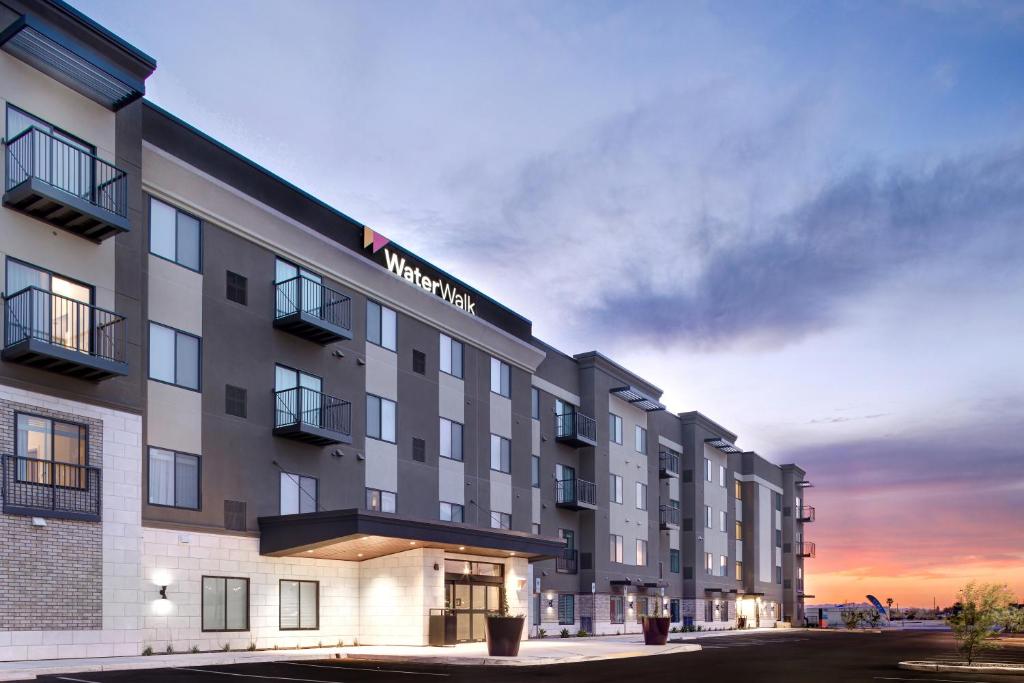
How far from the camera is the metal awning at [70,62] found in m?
23.4

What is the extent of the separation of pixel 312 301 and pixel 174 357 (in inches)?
245

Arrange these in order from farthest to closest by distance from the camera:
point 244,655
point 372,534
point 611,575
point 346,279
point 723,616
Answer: point 723,616 < point 611,575 < point 346,279 < point 372,534 < point 244,655

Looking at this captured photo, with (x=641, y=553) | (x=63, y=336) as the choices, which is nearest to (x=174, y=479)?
(x=63, y=336)

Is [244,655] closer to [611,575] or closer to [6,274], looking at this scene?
[6,274]

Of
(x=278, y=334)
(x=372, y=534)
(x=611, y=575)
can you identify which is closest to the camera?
(x=372, y=534)

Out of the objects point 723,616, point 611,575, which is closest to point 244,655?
point 611,575

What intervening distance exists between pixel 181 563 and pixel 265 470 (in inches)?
174

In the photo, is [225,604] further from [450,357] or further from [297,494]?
[450,357]

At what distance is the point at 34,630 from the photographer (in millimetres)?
22500

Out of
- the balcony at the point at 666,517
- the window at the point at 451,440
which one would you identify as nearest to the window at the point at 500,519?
the window at the point at 451,440

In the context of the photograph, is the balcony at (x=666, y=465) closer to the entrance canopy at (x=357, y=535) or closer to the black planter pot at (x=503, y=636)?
the entrance canopy at (x=357, y=535)

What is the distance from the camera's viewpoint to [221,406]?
98.1 ft

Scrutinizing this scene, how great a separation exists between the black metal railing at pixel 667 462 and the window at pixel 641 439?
2546 millimetres

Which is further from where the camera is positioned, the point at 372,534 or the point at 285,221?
the point at 285,221
